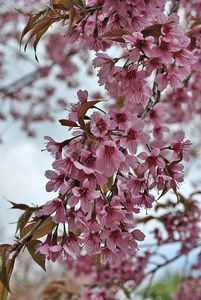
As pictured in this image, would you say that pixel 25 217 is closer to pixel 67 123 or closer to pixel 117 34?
pixel 67 123

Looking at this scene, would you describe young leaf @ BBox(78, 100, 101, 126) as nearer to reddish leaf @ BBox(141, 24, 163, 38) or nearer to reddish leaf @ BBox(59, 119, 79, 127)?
reddish leaf @ BBox(59, 119, 79, 127)

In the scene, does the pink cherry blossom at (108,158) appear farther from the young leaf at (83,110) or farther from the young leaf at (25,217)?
the young leaf at (25,217)

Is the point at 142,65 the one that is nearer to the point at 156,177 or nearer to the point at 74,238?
the point at 156,177

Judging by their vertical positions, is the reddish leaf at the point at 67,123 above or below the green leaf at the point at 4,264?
above

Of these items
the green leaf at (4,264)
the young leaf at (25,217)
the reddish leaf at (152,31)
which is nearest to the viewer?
the green leaf at (4,264)

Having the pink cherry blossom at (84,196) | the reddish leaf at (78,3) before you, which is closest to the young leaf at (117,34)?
the reddish leaf at (78,3)

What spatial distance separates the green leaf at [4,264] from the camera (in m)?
0.77

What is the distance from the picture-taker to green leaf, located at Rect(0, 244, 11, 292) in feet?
2.54

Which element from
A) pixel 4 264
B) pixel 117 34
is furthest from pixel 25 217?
pixel 117 34

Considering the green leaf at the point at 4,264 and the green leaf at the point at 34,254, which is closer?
the green leaf at the point at 4,264

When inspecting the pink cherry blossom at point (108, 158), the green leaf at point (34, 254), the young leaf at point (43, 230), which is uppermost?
the pink cherry blossom at point (108, 158)

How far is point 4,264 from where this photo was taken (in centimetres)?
79

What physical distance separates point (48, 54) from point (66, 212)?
18.3 feet

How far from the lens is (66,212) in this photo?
848mm
